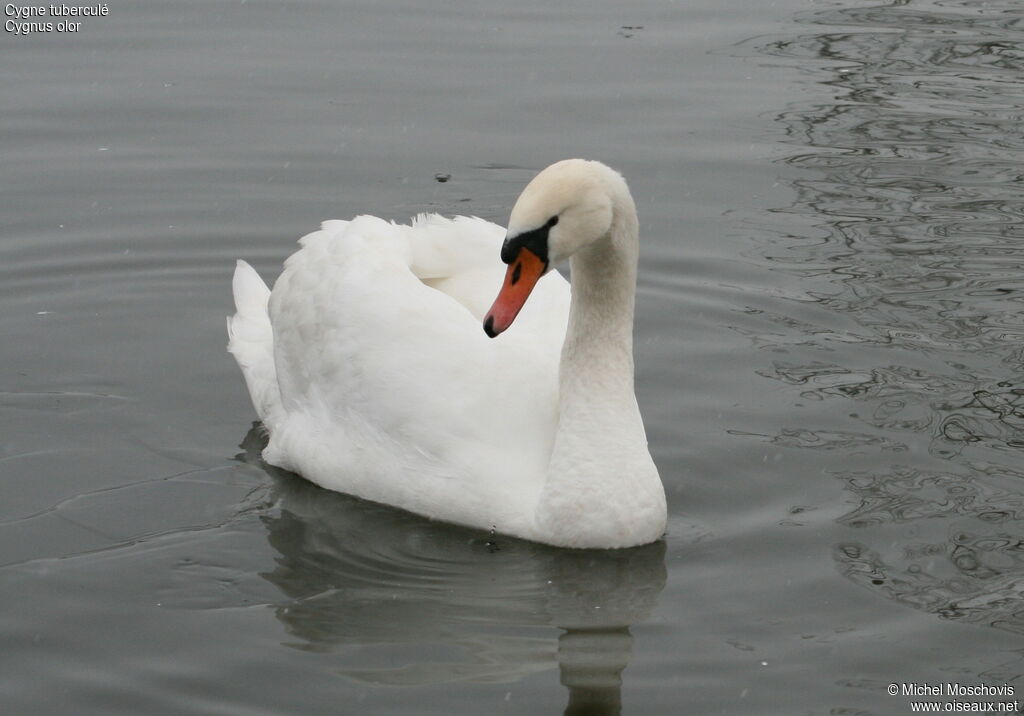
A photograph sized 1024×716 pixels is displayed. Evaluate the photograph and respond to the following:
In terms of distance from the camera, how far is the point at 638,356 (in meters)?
9.73

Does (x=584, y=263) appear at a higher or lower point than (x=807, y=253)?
higher

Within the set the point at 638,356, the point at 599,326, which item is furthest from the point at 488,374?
the point at 638,356

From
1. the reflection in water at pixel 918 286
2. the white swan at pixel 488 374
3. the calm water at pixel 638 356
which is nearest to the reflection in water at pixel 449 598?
the calm water at pixel 638 356

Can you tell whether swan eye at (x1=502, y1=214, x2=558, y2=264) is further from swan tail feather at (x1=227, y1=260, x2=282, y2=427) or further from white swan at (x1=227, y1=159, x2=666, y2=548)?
swan tail feather at (x1=227, y1=260, x2=282, y2=427)

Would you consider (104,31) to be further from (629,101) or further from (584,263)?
(584,263)

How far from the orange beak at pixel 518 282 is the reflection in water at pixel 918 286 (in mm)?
1790

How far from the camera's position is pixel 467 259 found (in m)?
8.58

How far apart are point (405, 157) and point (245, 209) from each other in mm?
1392

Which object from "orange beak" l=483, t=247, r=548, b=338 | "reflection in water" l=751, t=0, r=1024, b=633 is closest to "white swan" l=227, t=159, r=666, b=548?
"orange beak" l=483, t=247, r=548, b=338

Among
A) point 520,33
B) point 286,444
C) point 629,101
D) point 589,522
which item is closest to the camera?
point 589,522

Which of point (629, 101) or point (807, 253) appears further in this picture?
point (629, 101)

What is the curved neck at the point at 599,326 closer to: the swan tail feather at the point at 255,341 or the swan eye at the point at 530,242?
the swan eye at the point at 530,242

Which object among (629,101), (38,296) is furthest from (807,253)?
(38,296)

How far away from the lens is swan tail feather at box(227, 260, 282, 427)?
9.01 m
